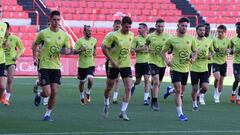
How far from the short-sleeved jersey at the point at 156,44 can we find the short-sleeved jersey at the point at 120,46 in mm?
4864

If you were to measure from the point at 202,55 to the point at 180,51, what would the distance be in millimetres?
4155

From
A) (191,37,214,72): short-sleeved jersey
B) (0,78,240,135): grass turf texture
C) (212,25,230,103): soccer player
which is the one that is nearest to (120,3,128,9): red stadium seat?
(0,78,240,135): grass turf texture

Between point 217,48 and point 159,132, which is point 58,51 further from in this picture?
point 217,48

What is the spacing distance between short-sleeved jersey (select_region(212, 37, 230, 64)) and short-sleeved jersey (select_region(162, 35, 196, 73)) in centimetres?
710

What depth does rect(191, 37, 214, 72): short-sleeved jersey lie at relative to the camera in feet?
73.2

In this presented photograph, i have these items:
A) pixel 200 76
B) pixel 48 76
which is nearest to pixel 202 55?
pixel 200 76

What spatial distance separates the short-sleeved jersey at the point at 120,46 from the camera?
1786 centimetres

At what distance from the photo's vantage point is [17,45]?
22703 millimetres

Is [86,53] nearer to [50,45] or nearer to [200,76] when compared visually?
[200,76]

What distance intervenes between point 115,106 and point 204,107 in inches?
102

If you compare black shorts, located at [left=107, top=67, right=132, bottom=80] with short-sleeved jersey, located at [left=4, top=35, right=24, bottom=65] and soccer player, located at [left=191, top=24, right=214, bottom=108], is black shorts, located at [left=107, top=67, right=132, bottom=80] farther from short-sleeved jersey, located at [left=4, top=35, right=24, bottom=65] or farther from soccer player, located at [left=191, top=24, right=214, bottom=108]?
short-sleeved jersey, located at [left=4, top=35, right=24, bottom=65]

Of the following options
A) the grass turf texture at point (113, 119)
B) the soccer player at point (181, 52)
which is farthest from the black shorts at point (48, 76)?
the soccer player at point (181, 52)

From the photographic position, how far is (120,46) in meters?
17.9

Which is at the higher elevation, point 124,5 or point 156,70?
point 124,5
